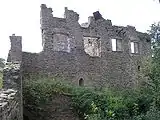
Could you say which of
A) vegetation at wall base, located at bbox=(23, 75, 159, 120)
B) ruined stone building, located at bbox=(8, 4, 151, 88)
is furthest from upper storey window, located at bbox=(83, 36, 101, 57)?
vegetation at wall base, located at bbox=(23, 75, 159, 120)

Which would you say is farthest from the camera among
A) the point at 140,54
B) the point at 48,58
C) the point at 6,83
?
the point at 140,54

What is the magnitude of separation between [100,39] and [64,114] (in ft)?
28.6

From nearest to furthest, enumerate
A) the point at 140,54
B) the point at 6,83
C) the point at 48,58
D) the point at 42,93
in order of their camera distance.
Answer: the point at 6,83 < the point at 42,93 < the point at 48,58 < the point at 140,54

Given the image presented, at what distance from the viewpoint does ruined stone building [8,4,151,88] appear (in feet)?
73.1

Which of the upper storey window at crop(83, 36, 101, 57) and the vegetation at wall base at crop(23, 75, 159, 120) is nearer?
the vegetation at wall base at crop(23, 75, 159, 120)

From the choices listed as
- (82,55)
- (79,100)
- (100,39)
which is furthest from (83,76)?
(79,100)

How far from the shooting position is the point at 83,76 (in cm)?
2341

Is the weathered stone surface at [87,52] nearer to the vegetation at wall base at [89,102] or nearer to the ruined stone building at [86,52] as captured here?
the ruined stone building at [86,52]

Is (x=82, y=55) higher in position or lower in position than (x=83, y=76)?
higher

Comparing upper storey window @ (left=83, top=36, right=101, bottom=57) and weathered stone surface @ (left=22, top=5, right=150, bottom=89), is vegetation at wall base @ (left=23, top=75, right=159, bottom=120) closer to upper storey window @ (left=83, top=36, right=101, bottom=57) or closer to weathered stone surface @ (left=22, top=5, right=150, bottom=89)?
weathered stone surface @ (left=22, top=5, right=150, bottom=89)

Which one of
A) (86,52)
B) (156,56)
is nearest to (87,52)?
(86,52)

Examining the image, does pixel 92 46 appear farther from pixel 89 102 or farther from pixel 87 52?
pixel 89 102

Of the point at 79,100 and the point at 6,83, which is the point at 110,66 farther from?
the point at 6,83

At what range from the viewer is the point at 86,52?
25.0m
